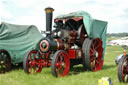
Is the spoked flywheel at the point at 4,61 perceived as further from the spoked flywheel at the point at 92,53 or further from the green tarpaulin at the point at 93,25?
the spoked flywheel at the point at 92,53

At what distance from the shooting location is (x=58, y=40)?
6.43 meters

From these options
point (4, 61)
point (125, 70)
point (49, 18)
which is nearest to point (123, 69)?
point (125, 70)

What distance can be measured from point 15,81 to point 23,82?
341mm

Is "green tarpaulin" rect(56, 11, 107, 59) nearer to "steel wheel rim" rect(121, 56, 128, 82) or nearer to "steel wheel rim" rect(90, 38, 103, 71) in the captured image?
"steel wheel rim" rect(90, 38, 103, 71)

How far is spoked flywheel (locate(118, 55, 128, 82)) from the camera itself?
4.57 meters

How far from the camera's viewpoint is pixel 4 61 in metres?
6.84

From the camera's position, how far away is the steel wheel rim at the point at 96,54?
23.9 ft

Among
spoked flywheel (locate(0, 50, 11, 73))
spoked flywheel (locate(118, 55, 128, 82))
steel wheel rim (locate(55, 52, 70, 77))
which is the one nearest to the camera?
spoked flywheel (locate(118, 55, 128, 82))

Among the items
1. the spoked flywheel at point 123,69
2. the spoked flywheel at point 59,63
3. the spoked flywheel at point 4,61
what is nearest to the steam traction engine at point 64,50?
the spoked flywheel at point 59,63

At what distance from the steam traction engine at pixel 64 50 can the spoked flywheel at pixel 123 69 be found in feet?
6.32

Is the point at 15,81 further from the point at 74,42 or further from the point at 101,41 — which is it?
the point at 101,41

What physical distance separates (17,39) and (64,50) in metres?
2.85

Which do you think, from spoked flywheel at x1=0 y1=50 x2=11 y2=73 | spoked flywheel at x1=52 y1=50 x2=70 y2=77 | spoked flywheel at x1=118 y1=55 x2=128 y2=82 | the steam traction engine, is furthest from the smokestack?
spoked flywheel at x1=118 y1=55 x2=128 y2=82

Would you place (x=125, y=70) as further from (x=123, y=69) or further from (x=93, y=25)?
(x=93, y=25)
